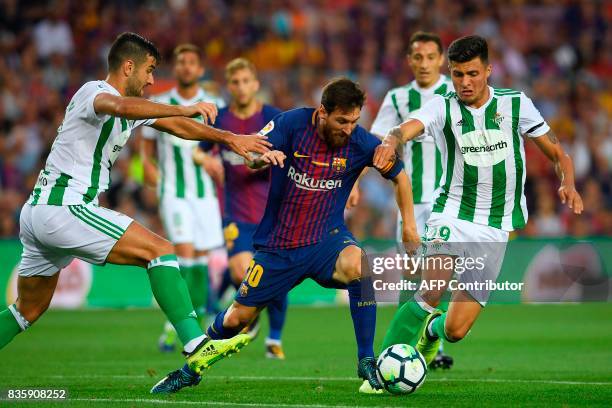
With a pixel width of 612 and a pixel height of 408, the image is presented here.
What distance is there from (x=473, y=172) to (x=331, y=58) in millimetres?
13031

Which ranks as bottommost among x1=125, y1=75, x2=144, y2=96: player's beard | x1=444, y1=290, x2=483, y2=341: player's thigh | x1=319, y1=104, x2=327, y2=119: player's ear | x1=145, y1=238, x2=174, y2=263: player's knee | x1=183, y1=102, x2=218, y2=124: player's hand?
x1=444, y1=290, x2=483, y2=341: player's thigh

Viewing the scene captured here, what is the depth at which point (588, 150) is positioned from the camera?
19.3m

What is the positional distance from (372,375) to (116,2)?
14959 millimetres

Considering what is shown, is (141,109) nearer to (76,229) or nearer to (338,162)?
(76,229)

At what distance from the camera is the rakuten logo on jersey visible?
7.88 meters

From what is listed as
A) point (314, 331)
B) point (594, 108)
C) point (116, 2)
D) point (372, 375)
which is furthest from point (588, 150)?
point (372, 375)

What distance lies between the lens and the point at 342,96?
7.44 meters

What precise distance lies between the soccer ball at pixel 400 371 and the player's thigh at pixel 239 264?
3.51 meters

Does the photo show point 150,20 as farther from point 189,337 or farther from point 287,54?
point 189,337

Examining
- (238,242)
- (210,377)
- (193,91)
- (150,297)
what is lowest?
(150,297)

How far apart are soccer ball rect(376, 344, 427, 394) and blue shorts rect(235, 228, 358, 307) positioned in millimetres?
680

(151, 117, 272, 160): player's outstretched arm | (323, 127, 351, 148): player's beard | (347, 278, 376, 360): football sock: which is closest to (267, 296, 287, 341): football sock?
(347, 278, 376, 360): football sock

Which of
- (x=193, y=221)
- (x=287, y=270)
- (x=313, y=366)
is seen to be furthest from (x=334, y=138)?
(x=193, y=221)

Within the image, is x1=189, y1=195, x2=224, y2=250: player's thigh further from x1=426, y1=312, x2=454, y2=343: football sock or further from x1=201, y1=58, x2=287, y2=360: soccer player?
x1=426, y1=312, x2=454, y2=343: football sock
